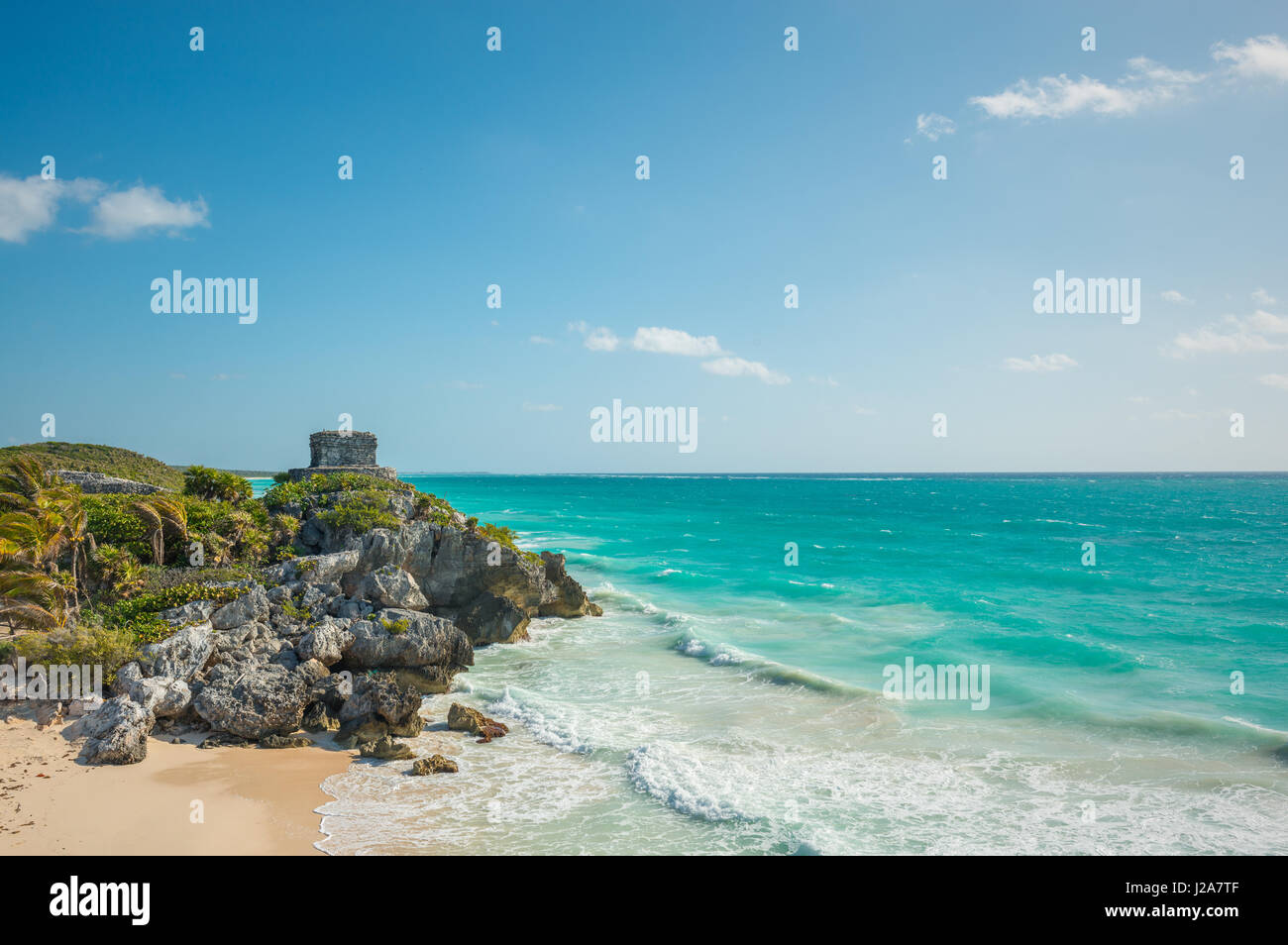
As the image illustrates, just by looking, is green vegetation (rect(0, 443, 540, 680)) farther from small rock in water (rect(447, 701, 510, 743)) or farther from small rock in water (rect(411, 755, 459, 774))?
small rock in water (rect(411, 755, 459, 774))

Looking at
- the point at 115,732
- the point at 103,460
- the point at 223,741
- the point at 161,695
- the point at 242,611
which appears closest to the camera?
the point at 115,732

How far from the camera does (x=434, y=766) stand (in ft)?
44.5

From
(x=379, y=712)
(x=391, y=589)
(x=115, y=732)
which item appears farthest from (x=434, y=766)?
(x=391, y=589)

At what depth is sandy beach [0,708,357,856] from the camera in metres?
10.4

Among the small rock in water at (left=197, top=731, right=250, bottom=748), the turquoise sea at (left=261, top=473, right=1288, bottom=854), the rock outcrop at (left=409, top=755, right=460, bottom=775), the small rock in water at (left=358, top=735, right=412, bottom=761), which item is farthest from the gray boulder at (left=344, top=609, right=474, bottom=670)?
the rock outcrop at (left=409, top=755, right=460, bottom=775)

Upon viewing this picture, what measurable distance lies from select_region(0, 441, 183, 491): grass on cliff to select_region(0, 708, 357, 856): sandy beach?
28386mm

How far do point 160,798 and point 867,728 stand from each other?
14.5 m

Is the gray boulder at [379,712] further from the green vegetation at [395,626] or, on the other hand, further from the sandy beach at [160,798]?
the green vegetation at [395,626]

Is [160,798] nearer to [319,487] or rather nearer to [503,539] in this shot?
[503,539]
